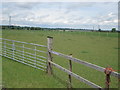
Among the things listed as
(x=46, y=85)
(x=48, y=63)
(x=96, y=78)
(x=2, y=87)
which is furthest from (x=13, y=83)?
(x=96, y=78)

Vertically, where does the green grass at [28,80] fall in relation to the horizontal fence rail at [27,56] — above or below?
below

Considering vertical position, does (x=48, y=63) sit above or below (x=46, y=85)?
above

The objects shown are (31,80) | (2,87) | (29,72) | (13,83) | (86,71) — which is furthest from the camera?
(86,71)

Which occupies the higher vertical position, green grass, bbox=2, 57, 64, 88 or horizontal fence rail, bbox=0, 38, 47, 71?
horizontal fence rail, bbox=0, 38, 47, 71

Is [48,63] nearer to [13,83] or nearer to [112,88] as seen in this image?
[13,83]

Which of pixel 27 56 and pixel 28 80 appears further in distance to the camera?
pixel 27 56

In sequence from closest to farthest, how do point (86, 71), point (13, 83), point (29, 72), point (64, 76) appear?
point (13, 83) → point (64, 76) → point (29, 72) → point (86, 71)

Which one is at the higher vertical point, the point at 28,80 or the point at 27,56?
the point at 27,56

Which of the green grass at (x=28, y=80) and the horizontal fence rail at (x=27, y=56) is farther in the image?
the horizontal fence rail at (x=27, y=56)

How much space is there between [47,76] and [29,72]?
971 mm

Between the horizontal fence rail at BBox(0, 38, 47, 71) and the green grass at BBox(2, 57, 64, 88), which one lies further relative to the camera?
the horizontal fence rail at BBox(0, 38, 47, 71)

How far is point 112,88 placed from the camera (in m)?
6.15

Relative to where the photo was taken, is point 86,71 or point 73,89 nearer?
point 73,89

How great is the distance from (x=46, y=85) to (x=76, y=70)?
2.71 m
